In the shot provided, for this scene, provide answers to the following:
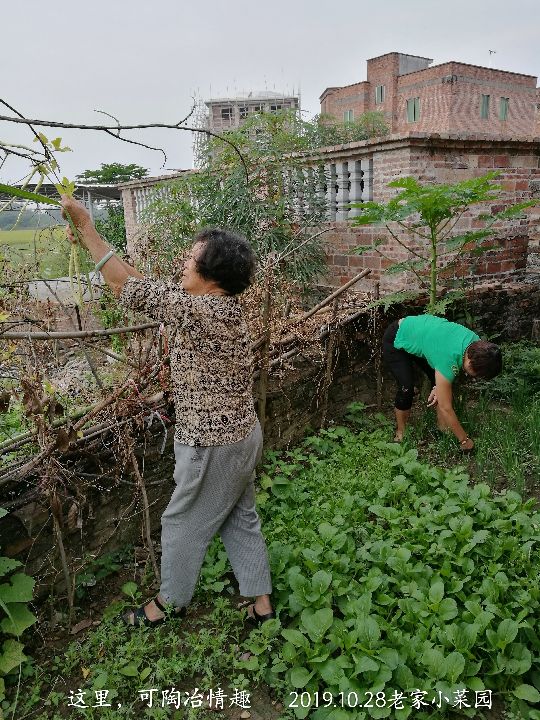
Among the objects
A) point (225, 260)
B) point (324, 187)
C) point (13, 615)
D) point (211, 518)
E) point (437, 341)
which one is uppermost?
point (324, 187)

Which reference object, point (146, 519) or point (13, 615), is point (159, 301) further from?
point (13, 615)

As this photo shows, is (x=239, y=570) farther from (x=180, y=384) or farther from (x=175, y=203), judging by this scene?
(x=175, y=203)

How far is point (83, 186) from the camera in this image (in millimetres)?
1818

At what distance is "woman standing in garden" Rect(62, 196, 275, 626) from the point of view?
2.24 m

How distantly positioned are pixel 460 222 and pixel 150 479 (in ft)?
14.2

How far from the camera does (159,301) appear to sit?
7.24ft

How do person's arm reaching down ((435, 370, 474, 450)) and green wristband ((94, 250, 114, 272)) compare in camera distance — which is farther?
person's arm reaching down ((435, 370, 474, 450))

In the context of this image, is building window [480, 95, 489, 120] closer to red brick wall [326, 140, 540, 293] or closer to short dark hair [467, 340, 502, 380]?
red brick wall [326, 140, 540, 293]

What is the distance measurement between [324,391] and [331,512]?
1.52 meters

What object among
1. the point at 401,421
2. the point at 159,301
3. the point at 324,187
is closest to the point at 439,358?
the point at 401,421

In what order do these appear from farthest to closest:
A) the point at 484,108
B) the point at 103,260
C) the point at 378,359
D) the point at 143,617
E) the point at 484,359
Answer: the point at 484,108 → the point at 378,359 → the point at 484,359 → the point at 143,617 → the point at 103,260

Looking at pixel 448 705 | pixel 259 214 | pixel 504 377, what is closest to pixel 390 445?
pixel 504 377

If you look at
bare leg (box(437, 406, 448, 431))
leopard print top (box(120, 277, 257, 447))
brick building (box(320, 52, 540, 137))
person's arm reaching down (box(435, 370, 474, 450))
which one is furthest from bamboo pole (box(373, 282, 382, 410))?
brick building (box(320, 52, 540, 137))

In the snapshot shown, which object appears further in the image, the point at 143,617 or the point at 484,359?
the point at 484,359
